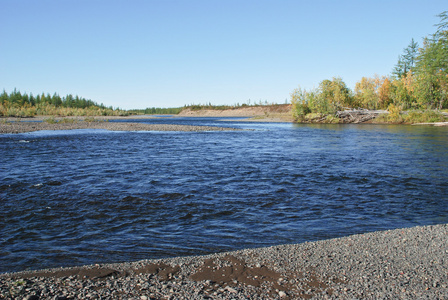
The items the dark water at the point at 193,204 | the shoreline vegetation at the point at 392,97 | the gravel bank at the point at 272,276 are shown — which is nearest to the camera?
the gravel bank at the point at 272,276

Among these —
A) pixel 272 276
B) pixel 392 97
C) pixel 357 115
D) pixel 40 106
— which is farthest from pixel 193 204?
pixel 40 106

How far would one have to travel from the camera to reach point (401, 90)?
286 ft

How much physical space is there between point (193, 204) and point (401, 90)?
88.4m

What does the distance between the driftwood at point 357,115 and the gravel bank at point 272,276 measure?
7807cm

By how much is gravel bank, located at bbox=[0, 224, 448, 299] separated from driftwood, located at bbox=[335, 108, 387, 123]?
3074 inches

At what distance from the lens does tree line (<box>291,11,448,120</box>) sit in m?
71.9

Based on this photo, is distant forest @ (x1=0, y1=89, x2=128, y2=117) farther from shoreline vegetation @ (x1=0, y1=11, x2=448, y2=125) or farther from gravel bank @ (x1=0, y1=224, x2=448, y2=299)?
A: gravel bank @ (x1=0, y1=224, x2=448, y2=299)

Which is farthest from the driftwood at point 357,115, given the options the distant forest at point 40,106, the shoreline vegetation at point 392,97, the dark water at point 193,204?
the distant forest at point 40,106

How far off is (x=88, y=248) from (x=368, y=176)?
15.8m

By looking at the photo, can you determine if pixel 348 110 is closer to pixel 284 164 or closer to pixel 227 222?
pixel 284 164

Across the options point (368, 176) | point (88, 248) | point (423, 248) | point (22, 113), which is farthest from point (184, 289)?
point (22, 113)

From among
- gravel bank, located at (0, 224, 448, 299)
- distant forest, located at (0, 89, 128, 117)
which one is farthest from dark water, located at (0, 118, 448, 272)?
distant forest, located at (0, 89, 128, 117)

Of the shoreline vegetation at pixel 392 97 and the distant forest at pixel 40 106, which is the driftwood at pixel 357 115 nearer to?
the shoreline vegetation at pixel 392 97

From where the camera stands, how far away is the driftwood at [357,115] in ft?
265
